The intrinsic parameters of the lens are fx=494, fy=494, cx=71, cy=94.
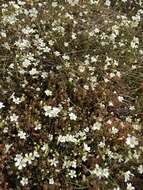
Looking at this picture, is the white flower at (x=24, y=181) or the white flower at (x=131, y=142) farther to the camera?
the white flower at (x=131, y=142)

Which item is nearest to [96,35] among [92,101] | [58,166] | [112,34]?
[112,34]

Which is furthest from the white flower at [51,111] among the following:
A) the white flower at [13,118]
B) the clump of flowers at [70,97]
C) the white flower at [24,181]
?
the white flower at [24,181]

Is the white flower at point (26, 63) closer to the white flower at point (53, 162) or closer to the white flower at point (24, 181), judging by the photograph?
the white flower at point (53, 162)

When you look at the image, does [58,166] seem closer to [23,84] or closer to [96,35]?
[23,84]

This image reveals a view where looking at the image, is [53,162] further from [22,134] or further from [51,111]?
[51,111]

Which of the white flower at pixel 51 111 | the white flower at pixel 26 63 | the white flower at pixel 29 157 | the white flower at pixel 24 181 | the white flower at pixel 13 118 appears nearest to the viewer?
the white flower at pixel 24 181

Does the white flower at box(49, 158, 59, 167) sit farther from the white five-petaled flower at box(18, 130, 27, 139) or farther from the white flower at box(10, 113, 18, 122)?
the white flower at box(10, 113, 18, 122)

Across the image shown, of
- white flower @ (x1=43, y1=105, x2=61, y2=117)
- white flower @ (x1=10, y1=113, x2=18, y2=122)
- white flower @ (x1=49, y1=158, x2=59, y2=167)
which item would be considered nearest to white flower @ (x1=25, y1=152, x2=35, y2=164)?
white flower @ (x1=49, y1=158, x2=59, y2=167)

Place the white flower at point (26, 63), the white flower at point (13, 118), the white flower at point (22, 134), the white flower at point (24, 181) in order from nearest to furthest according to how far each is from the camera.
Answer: the white flower at point (24, 181), the white flower at point (22, 134), the white flower at point (13, 118), the white flower at point (26, 63)

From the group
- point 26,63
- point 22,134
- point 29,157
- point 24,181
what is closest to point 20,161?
point 29,157
